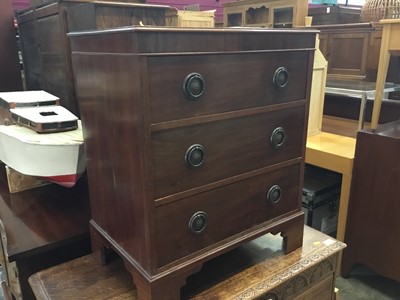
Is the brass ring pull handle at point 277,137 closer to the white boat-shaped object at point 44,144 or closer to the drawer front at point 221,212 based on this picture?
the drawer front at point 221,212

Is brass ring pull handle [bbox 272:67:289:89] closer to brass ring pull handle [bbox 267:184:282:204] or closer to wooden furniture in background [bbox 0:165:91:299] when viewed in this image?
brass ring pull handle [bbox 267:184:282:204]

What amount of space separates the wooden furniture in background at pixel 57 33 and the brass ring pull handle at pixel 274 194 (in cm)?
65

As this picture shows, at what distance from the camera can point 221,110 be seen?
2.29 feet

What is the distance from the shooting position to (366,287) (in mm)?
1711

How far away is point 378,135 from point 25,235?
4.33ft

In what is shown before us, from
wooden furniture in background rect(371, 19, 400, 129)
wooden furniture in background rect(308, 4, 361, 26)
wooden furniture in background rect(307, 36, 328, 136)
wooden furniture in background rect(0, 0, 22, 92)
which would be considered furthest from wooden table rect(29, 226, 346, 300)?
wooden furniture in background rect(308, 4, 361, 26)

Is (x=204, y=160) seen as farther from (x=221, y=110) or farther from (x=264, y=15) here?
(x=264, y=15)

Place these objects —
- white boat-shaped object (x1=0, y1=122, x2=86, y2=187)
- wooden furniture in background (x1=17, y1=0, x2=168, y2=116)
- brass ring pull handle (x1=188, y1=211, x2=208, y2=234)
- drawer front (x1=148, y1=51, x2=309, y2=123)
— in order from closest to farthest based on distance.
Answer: drawer front (x1=148, y1=51, x2=309, y2=123)
brass ring pull handle (x1=188, y1=211, x2=208, y2=234)
white boat-shaped object (x1=0, y1=122, x2=86, y2=187)
wooden furniture in background (x1=17, y1=0, x2=168, y2=116)

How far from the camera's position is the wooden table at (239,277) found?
80cm

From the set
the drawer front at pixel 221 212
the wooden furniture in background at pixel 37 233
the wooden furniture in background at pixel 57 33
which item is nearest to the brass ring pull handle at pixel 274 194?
the drawer front at pixel 221 212

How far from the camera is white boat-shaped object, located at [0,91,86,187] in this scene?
0.97m

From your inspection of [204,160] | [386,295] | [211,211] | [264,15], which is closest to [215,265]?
[211,211]

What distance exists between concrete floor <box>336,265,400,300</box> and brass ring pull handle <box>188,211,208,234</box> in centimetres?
119

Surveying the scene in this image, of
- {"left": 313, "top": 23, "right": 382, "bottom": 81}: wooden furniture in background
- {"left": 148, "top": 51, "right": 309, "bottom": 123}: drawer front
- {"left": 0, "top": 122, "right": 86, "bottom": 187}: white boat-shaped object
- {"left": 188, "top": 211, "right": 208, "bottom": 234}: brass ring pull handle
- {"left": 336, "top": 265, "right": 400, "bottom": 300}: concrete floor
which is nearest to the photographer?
{"left": 148, "top": 51, "right": 309, "bottom": 123}: drawer front
